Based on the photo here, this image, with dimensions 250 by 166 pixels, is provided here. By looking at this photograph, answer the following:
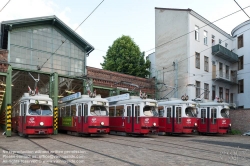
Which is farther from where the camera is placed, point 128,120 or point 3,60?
point 3,60

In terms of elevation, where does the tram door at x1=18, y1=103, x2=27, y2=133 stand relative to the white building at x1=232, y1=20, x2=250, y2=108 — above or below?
below

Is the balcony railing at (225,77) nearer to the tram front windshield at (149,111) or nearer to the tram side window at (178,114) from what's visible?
the tram side window at (178,114)

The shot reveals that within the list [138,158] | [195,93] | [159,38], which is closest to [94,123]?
[138,158]

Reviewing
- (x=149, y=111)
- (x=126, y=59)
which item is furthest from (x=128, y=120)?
(x=126, y=59)

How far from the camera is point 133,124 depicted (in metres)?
20.4

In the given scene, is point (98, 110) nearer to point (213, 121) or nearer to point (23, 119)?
point (23, 119)

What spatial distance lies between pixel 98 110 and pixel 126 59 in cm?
2007

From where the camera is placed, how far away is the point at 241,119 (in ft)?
90.8

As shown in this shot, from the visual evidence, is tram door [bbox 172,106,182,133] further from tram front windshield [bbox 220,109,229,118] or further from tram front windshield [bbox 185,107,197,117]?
tram front windshield [bbox 220,109,229,118]

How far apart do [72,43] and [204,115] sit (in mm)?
13979

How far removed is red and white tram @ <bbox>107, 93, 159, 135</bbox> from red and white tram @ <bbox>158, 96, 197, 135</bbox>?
7.48 feet

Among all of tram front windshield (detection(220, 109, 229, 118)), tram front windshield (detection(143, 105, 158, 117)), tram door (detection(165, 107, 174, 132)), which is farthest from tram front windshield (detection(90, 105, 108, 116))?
tram front windshield (detection(220, 109, 229, 118))

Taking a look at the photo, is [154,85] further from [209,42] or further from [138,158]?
[138,158]

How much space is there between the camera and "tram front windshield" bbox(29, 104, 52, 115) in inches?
728
